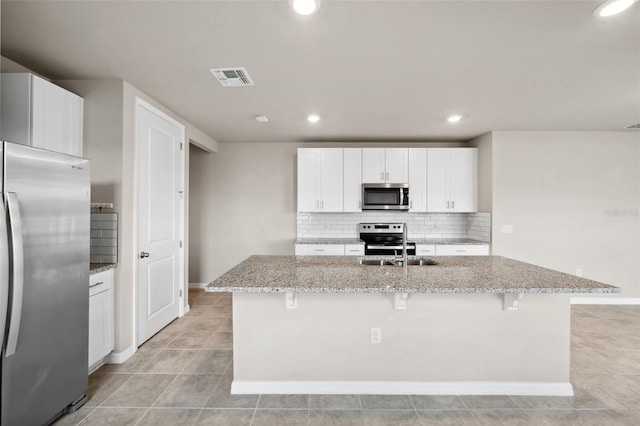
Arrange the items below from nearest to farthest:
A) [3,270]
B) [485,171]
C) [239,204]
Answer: [3,270] < [485,171] < [239,204]

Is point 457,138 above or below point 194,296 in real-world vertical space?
above

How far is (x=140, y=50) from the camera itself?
7.30ft

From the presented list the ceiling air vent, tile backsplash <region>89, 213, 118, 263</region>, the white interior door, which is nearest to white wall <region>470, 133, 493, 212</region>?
the ceiling air vent

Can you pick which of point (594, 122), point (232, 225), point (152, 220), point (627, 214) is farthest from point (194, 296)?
point (627, 214)

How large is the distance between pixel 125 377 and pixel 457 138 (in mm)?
4931

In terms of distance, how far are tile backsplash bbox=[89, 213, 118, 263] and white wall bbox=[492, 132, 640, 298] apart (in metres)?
4.47

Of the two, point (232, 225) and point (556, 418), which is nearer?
point (556, 418)

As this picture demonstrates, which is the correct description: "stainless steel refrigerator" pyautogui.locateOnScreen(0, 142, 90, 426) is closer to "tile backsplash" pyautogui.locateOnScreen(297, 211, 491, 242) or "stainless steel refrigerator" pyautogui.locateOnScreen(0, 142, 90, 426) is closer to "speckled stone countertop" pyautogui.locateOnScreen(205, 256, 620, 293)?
"speckled stone countertop" pyautogui.locateOnScreen(205, 256, 620, 293)

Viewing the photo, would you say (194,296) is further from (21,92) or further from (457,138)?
(457,138)

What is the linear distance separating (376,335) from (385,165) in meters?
2.96

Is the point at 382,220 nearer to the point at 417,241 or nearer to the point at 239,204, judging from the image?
the point at 417,241

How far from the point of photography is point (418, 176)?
15.5ft

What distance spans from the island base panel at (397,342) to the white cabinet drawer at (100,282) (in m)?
1.13

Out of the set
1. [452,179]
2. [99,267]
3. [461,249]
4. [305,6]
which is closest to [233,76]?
[305,6]
